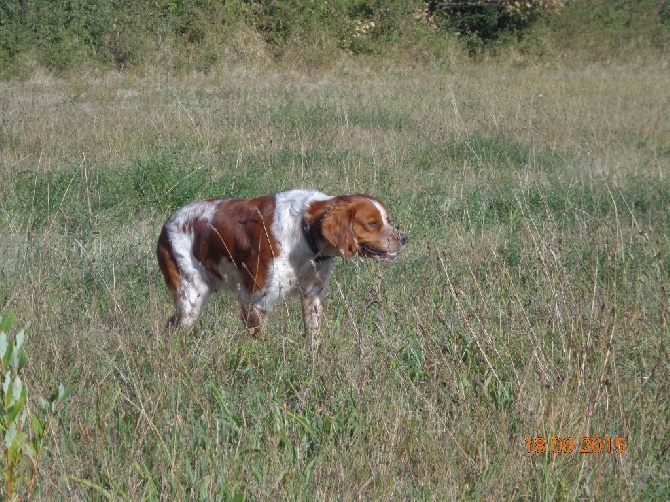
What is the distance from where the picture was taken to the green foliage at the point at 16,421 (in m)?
2.14

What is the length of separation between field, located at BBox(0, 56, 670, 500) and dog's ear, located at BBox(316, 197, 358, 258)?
0.95ft

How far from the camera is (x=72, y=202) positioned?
6336mm

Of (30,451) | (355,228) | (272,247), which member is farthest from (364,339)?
(30,451)

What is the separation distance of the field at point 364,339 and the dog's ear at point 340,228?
291mm

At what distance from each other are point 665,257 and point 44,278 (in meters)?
3.50

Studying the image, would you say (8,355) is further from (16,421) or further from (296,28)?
(296,28)

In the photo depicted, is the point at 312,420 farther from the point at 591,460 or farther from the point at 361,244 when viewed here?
the point at 361,244

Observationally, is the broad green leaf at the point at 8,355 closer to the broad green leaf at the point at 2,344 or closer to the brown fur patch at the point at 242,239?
the broad green leaf at the point at 2,344

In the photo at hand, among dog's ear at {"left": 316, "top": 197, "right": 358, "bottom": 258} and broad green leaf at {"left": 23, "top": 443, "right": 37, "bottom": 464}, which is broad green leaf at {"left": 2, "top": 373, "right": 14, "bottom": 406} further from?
dog's ear at {"left": 316, "top": 197, "right": 358, "bottom": 258}

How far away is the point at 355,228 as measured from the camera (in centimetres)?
424
